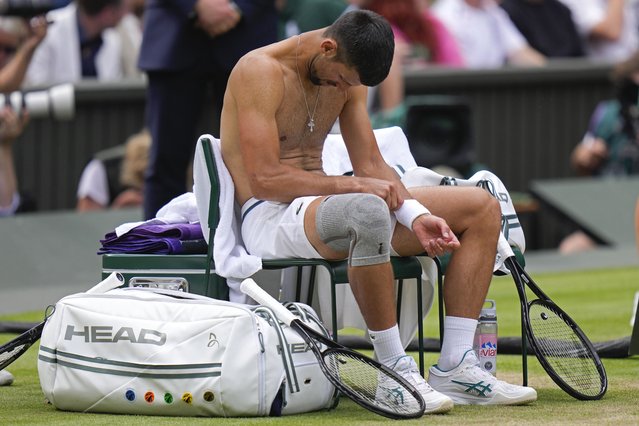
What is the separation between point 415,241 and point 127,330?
3.73 feet

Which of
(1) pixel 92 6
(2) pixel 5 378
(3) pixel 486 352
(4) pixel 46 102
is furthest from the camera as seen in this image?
(1) pixel 92 6

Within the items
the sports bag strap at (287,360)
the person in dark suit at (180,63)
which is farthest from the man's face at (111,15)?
the sports bag strap at (287,360)

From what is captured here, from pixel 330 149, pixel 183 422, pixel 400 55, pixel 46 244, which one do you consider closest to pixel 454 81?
pixel 400 55

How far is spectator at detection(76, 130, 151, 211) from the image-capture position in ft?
38.0

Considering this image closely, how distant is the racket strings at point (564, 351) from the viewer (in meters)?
5.70

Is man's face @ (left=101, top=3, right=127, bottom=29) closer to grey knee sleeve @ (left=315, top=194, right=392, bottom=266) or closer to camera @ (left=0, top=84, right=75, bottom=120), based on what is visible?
camera @ (left=0, top=84, right=75, bottom=120)

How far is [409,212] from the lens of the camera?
5.55 m

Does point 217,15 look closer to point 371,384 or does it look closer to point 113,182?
point 371,384

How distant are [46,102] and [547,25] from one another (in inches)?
259

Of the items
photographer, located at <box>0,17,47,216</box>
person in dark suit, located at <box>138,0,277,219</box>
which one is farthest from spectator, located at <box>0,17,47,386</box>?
person in dark suit, located at <box>138,0,277,219</box>

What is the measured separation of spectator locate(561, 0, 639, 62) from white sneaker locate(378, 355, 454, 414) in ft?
34.4

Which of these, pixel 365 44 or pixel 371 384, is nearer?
pixel 371 384

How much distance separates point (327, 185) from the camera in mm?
5727

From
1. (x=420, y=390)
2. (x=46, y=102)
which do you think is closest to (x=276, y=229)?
(x=420, y=390)
